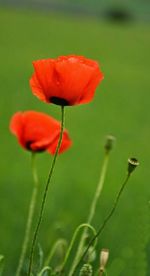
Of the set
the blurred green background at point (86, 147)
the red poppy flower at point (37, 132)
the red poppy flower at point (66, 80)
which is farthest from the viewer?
the blurred green background at point (86, 147)

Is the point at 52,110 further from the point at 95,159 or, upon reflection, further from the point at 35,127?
the point at 35,127

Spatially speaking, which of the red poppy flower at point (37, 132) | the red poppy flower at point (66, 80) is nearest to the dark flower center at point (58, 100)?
the red poppy flower at point (66, 80)

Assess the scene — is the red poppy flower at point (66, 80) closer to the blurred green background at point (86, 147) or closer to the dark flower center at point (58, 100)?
the dark flower center at point (58, 100)

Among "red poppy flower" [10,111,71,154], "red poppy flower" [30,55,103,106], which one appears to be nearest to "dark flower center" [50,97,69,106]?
"red poppy flower" [30,55,103,106]

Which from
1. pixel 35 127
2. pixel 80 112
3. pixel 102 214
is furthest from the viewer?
pixel 80 112

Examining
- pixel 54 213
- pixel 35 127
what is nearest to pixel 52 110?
pixel 54 213

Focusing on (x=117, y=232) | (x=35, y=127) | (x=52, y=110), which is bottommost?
(x=117, y=232)

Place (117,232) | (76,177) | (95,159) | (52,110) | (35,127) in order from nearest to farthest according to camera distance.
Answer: (35,127) → (117,232) → (76,177) → (95,159) → (52,110)

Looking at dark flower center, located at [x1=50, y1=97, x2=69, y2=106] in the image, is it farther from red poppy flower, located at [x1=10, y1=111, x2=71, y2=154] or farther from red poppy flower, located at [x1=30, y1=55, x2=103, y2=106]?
red poppy flower, located at [x1=10, y1=111, x2=71, y2=154]
